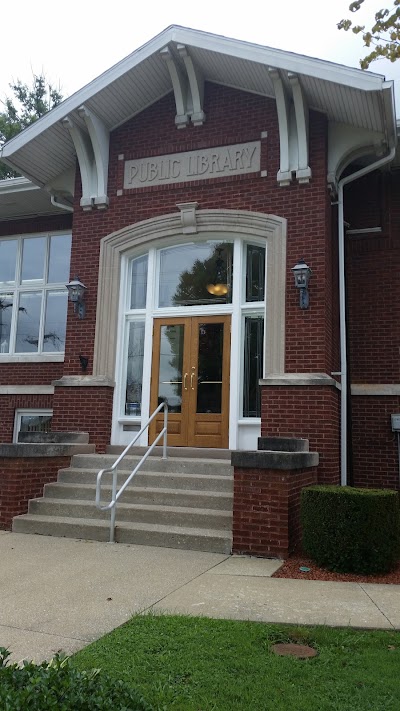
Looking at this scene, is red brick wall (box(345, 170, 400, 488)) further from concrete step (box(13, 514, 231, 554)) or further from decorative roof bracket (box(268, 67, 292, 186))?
concrete step (box(13, 514, 231, 554))

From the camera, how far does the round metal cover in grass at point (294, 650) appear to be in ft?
11.9

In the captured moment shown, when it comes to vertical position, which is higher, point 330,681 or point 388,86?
point 388,86

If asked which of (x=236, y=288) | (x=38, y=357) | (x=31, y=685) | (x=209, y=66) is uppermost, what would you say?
(x=209, y=66)

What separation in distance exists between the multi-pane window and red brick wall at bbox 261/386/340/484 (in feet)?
17.6

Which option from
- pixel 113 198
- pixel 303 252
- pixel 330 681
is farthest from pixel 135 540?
pixel 113 198

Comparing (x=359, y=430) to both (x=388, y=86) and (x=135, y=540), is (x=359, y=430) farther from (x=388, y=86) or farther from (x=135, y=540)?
(x=388, y=86)

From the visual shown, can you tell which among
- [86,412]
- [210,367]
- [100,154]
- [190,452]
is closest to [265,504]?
[190,452]

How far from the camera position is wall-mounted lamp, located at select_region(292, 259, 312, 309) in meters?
8.46

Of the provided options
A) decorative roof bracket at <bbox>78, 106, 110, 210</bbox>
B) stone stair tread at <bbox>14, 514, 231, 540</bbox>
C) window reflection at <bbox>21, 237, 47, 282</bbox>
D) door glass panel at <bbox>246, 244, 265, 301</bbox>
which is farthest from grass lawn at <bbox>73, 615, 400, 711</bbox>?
window reflection at <bbox>21, 237, 47, 282</bbox>

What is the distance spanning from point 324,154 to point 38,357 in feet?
22.0

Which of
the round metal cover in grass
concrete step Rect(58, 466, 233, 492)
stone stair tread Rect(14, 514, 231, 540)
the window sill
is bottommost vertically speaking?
the round metal cover in grass

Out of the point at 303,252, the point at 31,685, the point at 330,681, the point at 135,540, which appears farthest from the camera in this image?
the point at 303,252

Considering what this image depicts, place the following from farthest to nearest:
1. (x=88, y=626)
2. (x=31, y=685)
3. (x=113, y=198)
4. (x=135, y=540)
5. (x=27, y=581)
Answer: (x=113, y=198)
(x=135, y=540)
(x=27, y=581)
(x=88, y=626)
(x=31, y=685)

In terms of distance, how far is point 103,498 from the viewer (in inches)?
312
